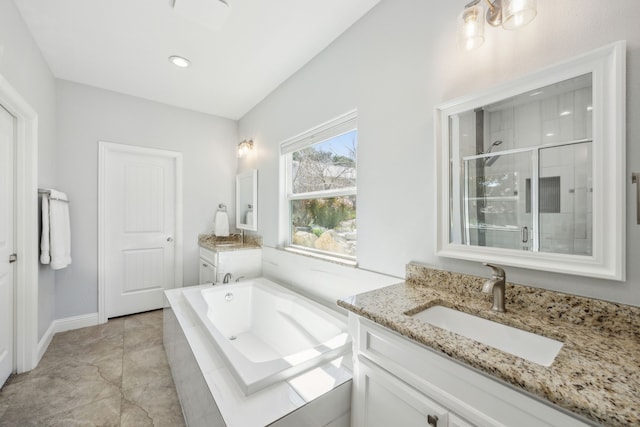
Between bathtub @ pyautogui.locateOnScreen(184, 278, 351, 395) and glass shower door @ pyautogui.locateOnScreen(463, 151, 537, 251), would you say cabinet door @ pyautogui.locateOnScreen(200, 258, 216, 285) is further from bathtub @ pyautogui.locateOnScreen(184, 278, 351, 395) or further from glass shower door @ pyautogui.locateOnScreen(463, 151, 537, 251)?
glass shower door @ pyautogui.locateOnScreen(463, 151, 537, 251)

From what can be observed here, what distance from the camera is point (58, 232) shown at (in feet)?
7.57

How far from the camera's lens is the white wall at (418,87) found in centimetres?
92

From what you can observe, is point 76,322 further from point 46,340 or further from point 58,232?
point 58,232

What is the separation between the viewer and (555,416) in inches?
24.5

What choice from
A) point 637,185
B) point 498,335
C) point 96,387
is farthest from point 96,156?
point 637,185

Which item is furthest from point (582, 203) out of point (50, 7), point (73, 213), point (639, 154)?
point (73, 213)

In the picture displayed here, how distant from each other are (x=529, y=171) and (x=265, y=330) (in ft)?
6.92

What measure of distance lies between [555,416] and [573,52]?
3.87 ft

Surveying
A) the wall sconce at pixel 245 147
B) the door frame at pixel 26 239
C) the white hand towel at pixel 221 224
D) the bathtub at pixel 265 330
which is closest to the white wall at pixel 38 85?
the door frame at pixel 26 239

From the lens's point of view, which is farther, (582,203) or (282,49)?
(282,49)

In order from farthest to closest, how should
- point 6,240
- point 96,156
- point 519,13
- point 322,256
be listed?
point 96,156 → point 322,256 → point 6,240 → point 519,13

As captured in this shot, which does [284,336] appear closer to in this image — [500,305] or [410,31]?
[500,305]

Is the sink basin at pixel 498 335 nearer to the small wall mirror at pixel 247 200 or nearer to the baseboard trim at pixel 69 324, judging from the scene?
the small wall mirror at pixel 247 200

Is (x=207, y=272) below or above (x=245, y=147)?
below
